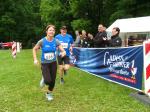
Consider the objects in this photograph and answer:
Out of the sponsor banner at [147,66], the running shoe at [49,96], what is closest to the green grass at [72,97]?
the running shoe at [49,96]

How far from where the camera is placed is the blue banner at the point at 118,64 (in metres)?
10.6

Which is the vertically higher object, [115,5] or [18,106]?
[115,5]

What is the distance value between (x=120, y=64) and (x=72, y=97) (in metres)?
2.12

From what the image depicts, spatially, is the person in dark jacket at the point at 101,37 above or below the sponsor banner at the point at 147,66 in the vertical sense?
above

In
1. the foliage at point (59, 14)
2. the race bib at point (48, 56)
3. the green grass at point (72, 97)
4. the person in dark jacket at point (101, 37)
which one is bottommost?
the green grass at point (72, 97)

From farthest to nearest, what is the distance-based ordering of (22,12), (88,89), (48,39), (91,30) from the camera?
(22,12) < (91,30) < (88,89) < (48,39)

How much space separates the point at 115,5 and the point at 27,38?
26130mm

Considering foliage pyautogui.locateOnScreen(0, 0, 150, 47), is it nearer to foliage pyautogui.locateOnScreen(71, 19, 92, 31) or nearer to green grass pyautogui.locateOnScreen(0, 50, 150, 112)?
foliage pyautogui.locateOnScreen(71, 19, 92, 31)

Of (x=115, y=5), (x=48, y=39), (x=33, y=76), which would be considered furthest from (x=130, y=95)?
(x=115, y=5)

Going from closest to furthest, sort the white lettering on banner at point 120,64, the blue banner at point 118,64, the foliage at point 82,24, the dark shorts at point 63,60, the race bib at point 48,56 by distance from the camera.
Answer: the race bib at point 48,56 → the blue banner at point 118,64 → the white lettering on banner at point 120,64 → the dark shorts at point 63,60 → the foliage at point 82,24

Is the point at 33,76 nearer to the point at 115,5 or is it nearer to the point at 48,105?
the point at 48,105

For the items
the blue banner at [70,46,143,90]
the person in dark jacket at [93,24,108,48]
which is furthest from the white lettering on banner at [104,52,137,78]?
the person in dark jacket at [93,24,108,48]

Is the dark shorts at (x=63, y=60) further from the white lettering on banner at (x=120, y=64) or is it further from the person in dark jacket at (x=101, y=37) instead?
the person in dark jacket at (x=101, y=37)

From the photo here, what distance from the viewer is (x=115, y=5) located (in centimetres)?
5103
